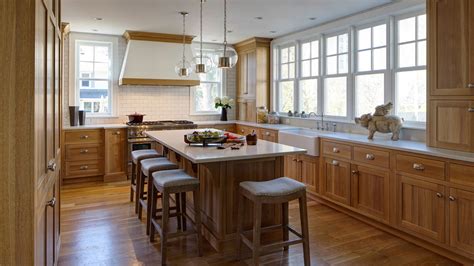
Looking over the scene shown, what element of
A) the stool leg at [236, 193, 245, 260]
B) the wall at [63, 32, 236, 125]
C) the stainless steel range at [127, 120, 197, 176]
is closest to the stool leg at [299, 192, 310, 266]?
the stool leg at [236, 193, 245, 260]

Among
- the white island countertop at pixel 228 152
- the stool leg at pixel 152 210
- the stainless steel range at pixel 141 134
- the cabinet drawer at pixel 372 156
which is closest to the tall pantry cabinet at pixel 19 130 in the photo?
the white island countertop at pixel 228 152

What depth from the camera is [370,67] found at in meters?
4.61

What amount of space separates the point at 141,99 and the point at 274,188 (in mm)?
4443

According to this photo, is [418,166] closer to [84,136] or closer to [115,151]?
[115,151]

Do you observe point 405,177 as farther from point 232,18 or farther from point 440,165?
point 232,18

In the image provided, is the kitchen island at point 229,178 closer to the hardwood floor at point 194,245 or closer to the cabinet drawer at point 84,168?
the hardwood floor at point 194,245

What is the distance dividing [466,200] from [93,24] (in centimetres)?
524

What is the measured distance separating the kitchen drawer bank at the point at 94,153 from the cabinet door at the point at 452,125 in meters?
4.37

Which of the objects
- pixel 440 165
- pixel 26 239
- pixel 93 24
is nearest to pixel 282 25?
pixel 93 24

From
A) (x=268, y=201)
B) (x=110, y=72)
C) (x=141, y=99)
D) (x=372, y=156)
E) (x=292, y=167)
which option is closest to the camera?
(x=268, y=201)

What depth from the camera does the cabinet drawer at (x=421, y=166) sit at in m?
3.05

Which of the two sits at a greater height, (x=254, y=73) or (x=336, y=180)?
(x=254, y=73)

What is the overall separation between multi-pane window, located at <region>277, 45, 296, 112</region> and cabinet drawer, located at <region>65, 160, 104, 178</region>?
3.29 metres

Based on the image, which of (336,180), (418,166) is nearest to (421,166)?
(418,166)
